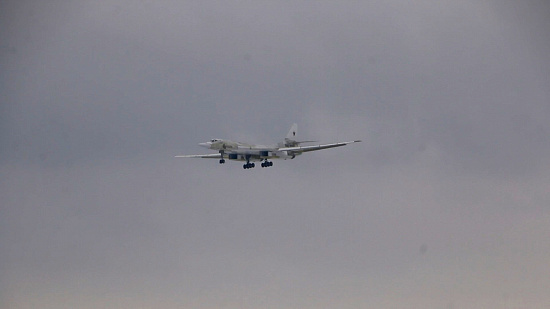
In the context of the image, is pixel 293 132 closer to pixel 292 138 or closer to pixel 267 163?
pixel 292 138

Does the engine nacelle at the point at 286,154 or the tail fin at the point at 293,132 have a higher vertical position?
the tail fin at the point at 293,132

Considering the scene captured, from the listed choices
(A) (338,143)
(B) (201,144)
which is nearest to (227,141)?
(B) (201,144)

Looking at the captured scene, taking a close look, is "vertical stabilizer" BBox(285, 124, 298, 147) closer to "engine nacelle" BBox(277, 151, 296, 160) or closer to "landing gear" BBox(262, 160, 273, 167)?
"engine nacelle" BBox(277, 151, 296, 160)

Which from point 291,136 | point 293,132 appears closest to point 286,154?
point 291,136

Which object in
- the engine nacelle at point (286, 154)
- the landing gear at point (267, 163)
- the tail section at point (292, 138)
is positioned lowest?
the landing gear at point (267, 163)

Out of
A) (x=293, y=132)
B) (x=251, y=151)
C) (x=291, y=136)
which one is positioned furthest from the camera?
(x=293, y=132)

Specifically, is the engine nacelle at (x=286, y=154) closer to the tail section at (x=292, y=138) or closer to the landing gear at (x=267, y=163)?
the landing gear at (x=267, y=163)

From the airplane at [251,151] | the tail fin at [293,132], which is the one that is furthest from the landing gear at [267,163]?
the tail fin at [293,132]

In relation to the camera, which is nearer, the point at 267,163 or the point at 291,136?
the point at 267,163

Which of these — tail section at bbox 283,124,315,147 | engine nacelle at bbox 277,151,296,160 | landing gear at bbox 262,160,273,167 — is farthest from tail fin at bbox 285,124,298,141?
landing gear at bbox 262,160,273,167

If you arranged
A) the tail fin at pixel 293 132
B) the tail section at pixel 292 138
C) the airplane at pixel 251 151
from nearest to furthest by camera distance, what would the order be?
the airplane at pixel 251 151, the tail section at pixel 292 138, the tail fin at pixel 293 132

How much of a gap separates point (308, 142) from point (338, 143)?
8840 millimetres

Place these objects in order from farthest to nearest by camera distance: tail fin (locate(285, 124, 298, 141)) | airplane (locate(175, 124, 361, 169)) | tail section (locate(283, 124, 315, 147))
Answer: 1. tail fin (locate(285, 124, 298, 141))
2. tail section (locate(283, 124, 315, 147))
3. airplane (locate(175, 124, 361, 169))

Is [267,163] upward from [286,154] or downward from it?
downward
